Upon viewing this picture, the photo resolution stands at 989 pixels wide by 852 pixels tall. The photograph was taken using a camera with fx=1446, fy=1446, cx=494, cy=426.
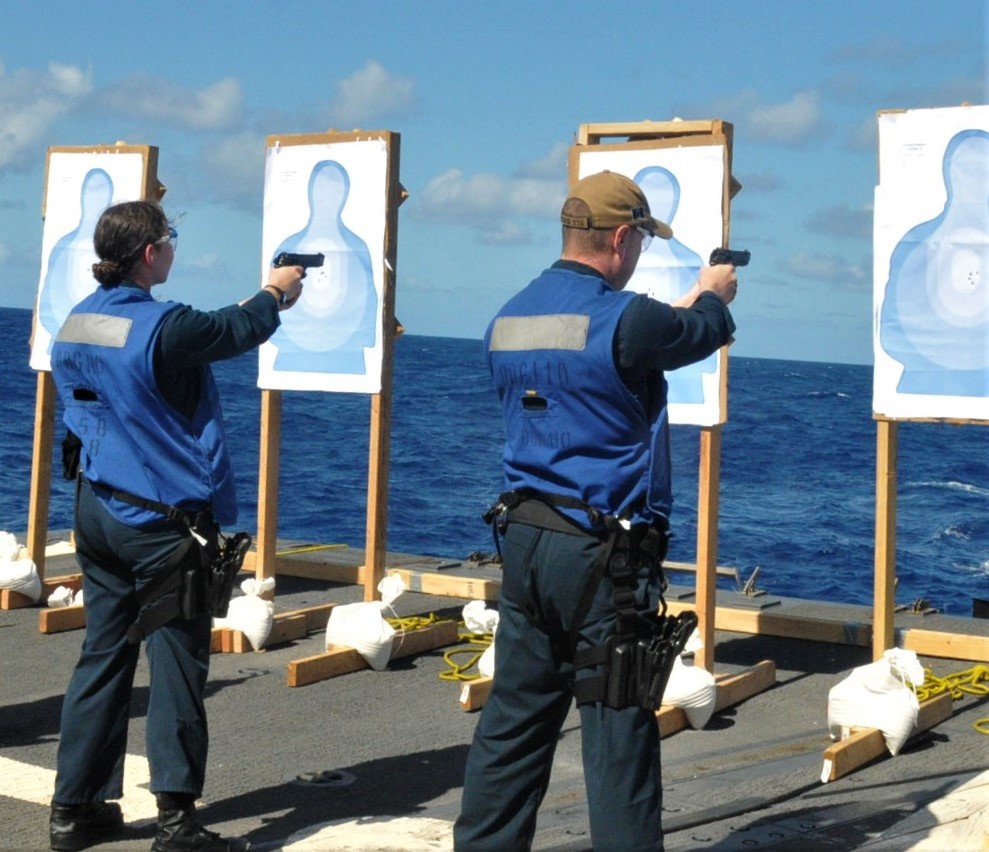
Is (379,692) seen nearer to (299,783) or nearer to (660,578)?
(299,783)

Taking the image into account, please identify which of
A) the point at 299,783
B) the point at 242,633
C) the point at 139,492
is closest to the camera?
the point at 139,492

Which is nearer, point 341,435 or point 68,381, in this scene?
point 68,381

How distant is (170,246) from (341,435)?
31.8 metres

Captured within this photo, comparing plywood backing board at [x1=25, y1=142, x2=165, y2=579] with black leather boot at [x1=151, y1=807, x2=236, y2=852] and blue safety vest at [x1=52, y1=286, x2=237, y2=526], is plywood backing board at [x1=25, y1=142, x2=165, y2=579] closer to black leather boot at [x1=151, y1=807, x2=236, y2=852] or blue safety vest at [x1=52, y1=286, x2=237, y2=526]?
blue safety vest at [x1=52, y1=286, x2=237, y2=526]

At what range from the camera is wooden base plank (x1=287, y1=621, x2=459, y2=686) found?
19.1 ft

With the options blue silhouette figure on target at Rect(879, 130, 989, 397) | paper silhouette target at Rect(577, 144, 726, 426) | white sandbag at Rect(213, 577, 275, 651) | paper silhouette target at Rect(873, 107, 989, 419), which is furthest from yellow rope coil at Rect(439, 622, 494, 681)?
blue silhouette figure on target at Rect(879, 130, 989, 397)

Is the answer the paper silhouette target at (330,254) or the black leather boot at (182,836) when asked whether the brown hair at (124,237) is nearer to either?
the black leather boot at (182,836)

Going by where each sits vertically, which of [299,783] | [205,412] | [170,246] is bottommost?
[299,783]

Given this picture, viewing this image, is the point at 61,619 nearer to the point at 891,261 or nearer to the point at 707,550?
the point at 707,550

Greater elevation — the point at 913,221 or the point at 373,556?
the point at 913,221

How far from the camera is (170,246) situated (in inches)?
159

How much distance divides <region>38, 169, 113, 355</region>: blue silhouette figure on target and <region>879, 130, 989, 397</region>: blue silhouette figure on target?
3.97 meters

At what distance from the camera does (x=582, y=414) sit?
10.4 feet

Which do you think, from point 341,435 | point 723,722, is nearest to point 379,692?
point 723,722
